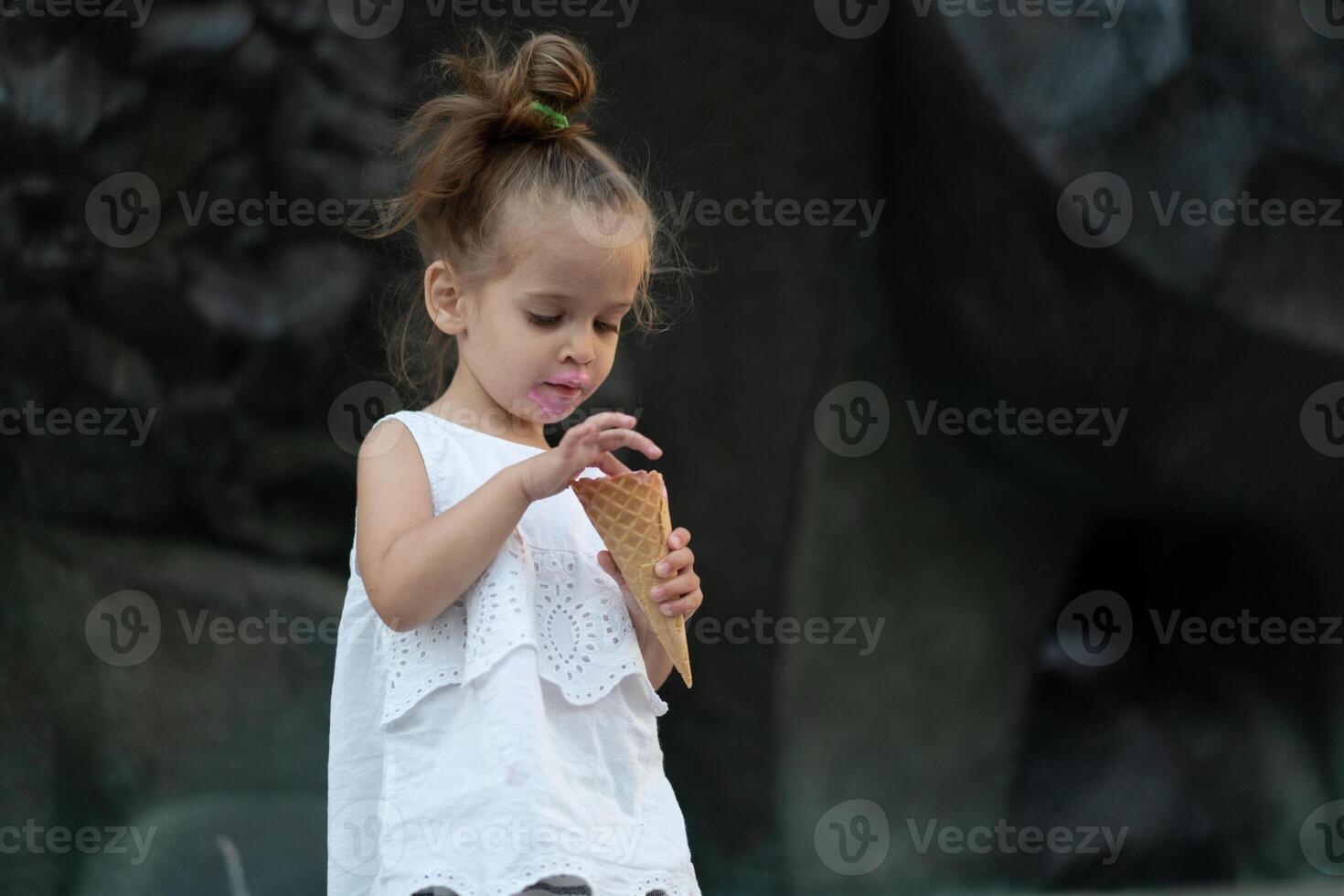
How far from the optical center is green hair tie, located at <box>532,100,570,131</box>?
6.06ft

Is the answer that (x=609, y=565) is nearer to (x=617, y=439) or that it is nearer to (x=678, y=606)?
(x=678, y=606)

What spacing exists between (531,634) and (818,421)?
6.25 feet

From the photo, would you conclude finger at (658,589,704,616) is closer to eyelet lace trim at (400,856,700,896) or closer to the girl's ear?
eyelet lace trim at (400,856,700,896)

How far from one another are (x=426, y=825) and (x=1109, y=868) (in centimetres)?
238

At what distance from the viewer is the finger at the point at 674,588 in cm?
166

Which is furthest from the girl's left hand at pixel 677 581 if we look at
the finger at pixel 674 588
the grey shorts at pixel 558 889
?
the grey shorts at pixel 558 889

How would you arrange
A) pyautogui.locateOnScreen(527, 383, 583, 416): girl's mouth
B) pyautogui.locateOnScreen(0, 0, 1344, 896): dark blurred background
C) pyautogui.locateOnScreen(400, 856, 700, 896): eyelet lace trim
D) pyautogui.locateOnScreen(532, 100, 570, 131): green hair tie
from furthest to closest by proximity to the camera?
1. pyautogui.locateOnScreen(0, 0, 1344, 896): dark blurred background
2. pyautogui.locateOnScreen(532, 100, 570, 131): green hair tie
3. pyautogui.locateOnScreen(527, 383, 583, 416): girl's mouth
4. pyautogui.locateOnScreen(400, 856, 700, 896): eyelet lace trim

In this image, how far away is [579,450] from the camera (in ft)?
5.02

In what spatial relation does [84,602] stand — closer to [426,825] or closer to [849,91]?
[426,825]

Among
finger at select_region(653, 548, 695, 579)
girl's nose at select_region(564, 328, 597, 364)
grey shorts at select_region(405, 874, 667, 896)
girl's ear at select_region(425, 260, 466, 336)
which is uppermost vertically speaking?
girl's ear at select_region(425, 260, 466, 336)

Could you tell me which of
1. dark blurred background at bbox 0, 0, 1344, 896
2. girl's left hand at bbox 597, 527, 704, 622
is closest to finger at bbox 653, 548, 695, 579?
girl's left hand at bbox 597, 527, 704, 622

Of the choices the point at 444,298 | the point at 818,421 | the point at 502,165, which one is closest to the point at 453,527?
the point at 444,298

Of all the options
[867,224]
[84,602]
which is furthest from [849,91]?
[84,602]

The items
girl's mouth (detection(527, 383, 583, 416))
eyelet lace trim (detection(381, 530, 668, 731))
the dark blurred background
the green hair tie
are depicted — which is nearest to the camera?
eyelet lace trim (detection(381, 530, 668, 731))
